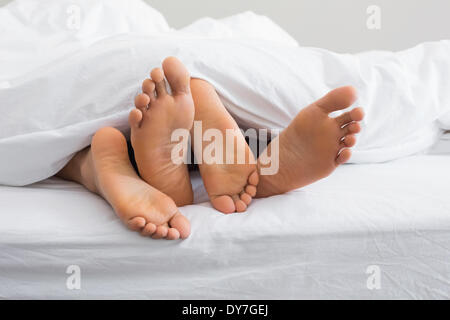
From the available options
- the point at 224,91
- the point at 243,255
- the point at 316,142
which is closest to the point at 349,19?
the point at 224,91

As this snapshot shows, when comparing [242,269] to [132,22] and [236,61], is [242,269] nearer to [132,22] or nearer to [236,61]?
[236,61]

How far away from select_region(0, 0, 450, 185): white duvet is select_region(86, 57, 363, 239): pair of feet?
0.20 feet

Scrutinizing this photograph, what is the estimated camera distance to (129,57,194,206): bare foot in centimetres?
60

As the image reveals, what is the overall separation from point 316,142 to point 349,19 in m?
1.79

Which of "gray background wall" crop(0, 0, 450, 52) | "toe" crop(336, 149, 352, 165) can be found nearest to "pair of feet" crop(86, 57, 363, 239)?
"toe" crop(336, 149, 352, 165)

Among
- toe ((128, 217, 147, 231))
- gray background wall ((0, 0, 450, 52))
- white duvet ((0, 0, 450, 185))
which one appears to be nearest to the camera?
toe ((128, 217, 147, 231))

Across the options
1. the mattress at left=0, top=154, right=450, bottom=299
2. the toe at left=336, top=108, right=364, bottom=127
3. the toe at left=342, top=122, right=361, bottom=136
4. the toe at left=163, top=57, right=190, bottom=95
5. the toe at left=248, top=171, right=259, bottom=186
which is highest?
the toe at left=163, top=57, right=190, bottom=95

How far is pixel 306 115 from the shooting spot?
2.06 ft

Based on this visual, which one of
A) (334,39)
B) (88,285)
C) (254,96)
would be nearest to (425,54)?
(254,96)

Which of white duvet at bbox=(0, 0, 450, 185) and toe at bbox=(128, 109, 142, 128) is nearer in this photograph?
toe at bbox=(128, 109, 142, 128)

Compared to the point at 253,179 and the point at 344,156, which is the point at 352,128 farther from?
the point at 253,179

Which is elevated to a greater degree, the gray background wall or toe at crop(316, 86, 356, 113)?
the gray background wall

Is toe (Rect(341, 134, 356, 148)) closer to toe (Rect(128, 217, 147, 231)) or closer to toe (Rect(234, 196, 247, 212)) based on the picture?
toe (Rect(234, 196, 247, 212))

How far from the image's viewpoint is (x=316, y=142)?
0.63m
